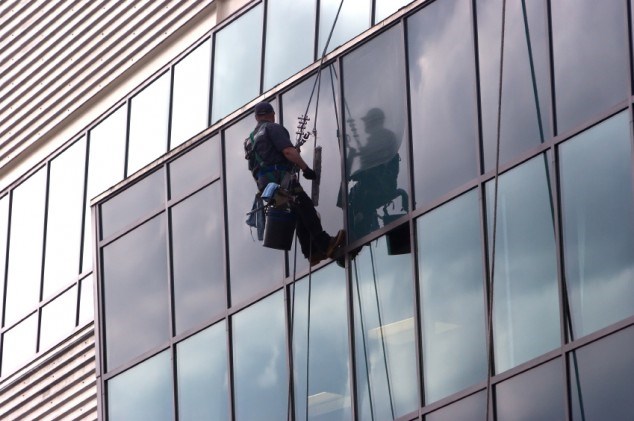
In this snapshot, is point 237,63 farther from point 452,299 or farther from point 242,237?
point 452,299

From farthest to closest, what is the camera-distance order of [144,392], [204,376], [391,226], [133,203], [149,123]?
[149,123] < [133,203] < [144,392] < [204,376] < [391,226]

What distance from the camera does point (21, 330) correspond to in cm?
2591

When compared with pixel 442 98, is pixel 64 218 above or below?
above

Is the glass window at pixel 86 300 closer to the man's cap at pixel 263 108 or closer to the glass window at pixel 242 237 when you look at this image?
the glass window at pixel 242 237

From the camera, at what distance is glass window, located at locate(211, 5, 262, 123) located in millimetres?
20406

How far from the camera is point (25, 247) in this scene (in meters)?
25.8

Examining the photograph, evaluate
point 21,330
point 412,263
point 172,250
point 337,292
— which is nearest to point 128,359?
point 172,250

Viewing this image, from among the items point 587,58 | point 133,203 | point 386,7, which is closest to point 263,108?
point 386,7

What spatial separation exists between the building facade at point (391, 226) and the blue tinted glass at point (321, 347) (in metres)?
0.02

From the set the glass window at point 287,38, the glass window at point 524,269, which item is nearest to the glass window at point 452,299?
the glass window at point 524,269

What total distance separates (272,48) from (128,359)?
400 cm

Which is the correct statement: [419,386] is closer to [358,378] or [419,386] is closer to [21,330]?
[358,378]

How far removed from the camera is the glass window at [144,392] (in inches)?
742

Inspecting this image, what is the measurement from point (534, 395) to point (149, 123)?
9.57m
